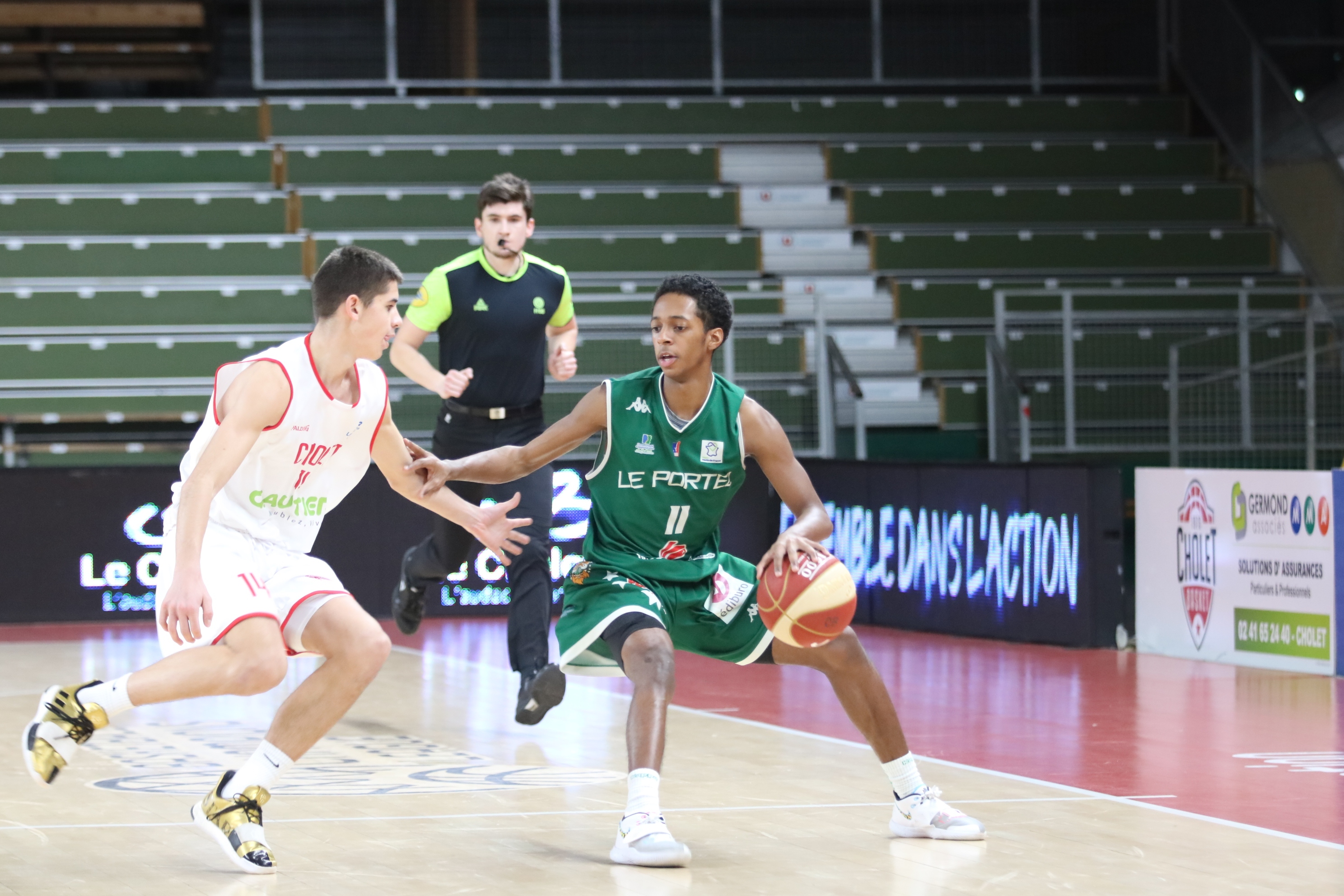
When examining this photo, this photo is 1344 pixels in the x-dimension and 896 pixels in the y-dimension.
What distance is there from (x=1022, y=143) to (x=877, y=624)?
7.02m

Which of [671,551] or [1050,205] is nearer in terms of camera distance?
[671,551]

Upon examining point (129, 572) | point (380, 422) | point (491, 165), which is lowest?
point (129, 572)

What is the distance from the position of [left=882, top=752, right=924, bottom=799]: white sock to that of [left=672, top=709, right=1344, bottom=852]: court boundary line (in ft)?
3.21

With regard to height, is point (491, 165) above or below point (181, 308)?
above

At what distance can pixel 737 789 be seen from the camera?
618 cm

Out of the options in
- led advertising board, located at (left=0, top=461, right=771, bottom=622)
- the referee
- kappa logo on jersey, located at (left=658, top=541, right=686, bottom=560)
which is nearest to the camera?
kappa logo on jersey, located at (left=658, top=541, right=686, bottom=560)

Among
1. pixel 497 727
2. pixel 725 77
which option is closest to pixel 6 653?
pixel 497 727

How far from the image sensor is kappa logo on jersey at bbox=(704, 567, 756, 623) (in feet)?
17.4

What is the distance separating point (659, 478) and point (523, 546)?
6.50 ft

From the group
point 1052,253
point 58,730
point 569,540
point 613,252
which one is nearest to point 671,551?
point 58,730

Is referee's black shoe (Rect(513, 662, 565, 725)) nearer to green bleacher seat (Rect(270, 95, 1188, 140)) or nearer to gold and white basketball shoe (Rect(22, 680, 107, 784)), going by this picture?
gold and white basketball shoe (Rect(22, 680, 107, 784))

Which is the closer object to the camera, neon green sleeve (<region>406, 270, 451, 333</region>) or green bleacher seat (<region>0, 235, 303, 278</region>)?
neon green sleeve (<region>406, 270, 451, 333</region>)

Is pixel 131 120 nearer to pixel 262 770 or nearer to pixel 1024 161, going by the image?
pixel 1024 161

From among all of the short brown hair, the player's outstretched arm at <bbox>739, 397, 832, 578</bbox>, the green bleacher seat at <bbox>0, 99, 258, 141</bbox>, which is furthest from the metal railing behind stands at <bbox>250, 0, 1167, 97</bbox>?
the player's outstretched arm at <bbox>739, 397, 832, 578</bbox>
